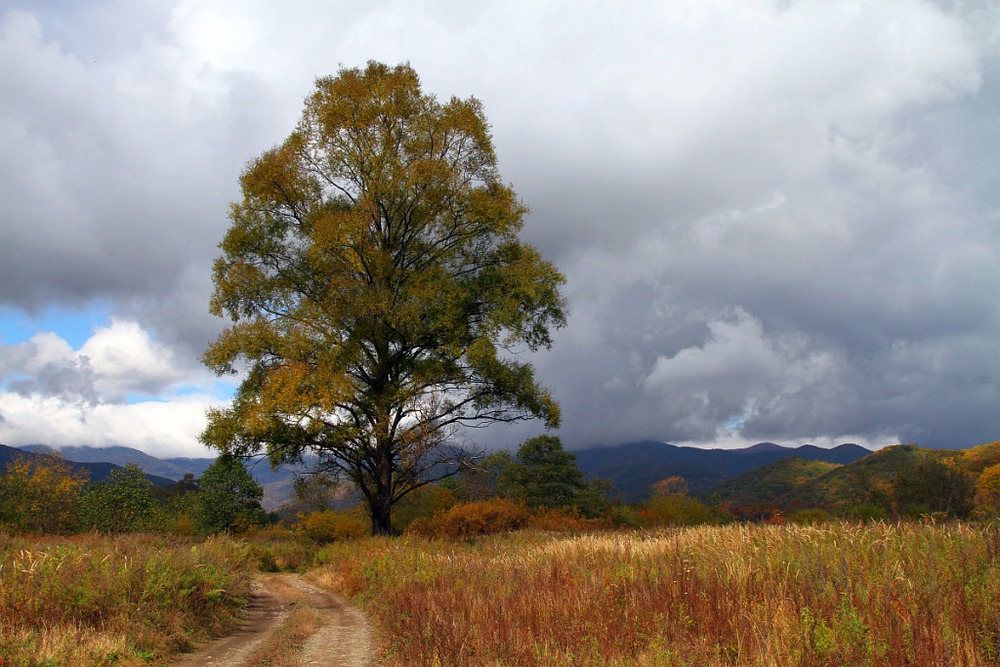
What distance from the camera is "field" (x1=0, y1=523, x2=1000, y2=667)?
5.32 meters

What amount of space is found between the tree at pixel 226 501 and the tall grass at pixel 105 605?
59576mm

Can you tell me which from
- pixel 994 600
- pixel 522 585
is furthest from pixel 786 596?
pixel 522 585

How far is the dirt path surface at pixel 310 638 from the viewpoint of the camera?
8234mm

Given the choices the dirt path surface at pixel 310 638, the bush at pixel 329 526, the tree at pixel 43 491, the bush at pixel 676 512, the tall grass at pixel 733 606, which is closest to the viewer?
the tall grass at pixel 733 606

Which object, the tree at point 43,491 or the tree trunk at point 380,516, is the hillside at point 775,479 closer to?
the tree at point 43,491

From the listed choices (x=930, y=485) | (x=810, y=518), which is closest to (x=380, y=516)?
(x=810, y=518)

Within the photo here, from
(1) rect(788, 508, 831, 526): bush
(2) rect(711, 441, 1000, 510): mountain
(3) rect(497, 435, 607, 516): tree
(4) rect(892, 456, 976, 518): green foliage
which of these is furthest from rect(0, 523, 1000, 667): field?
(3) rect(497, 435, 607, 516): tree

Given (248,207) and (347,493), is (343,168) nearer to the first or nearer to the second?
(248,207)

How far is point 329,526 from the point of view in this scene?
29922 mm

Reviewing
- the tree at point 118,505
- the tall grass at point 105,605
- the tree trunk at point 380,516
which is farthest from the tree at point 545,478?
the tall grass at point 105,605

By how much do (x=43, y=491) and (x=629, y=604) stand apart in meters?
61.9

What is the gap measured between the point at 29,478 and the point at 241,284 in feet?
156

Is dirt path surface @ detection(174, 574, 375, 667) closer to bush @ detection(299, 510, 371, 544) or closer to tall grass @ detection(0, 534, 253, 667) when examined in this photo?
tall grass @ detection(0, 534, 253, 667)

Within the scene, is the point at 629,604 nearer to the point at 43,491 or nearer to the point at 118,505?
the point at 118,505
